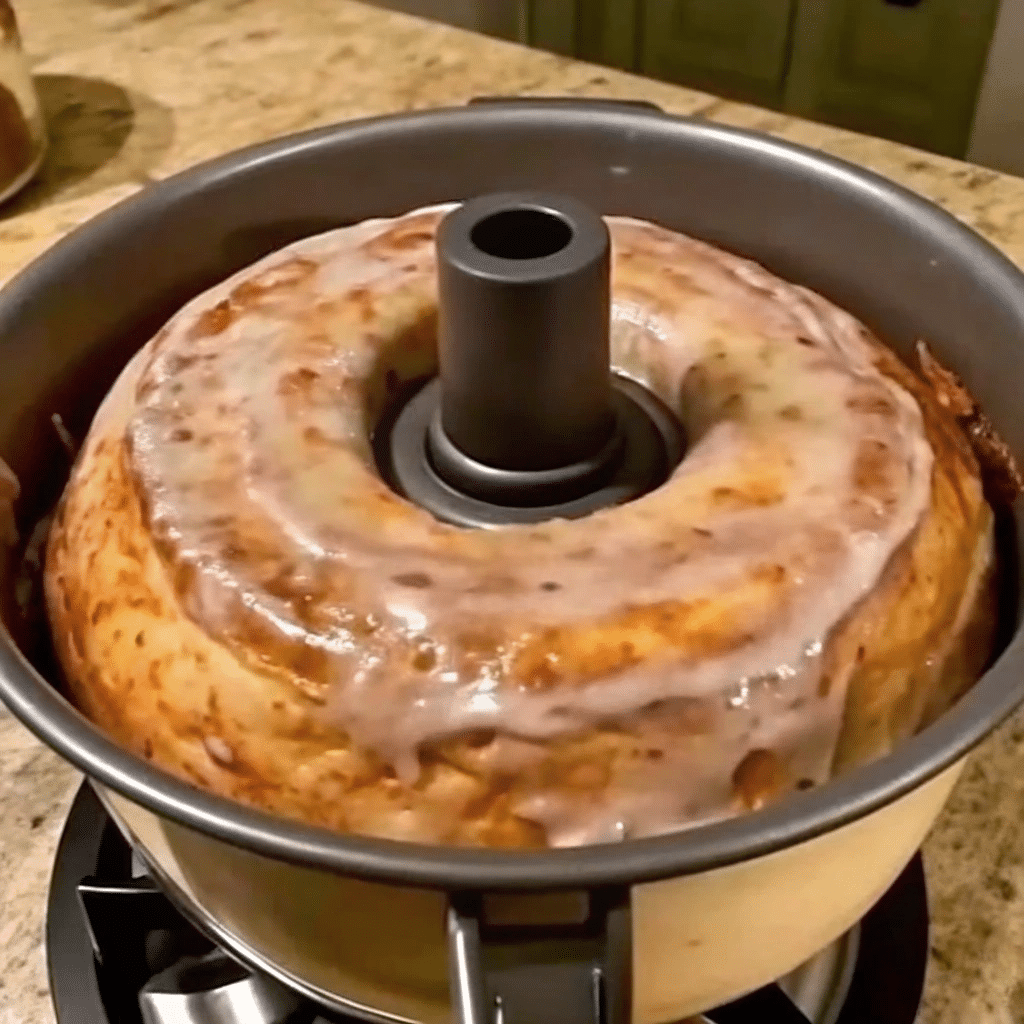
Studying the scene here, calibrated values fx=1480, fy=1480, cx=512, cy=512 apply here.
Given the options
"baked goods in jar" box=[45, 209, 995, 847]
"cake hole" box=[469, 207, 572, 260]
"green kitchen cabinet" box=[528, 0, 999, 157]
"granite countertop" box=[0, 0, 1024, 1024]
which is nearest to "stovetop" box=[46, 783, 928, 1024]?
"baked goods in jar" box=[45, 209, 995, 847]

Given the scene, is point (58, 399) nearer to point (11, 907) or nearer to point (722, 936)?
point (11, 907)

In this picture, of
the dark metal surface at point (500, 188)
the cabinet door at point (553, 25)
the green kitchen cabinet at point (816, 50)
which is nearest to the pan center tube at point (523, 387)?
the dark metal surface at point (500, 188)

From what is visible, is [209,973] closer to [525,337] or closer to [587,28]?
[525,337]

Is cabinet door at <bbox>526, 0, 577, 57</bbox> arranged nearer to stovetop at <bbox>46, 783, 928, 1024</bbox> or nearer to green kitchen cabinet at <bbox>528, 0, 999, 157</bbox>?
green kitchen cabinet at <bbox>528, 0, 999, 157</bbox>

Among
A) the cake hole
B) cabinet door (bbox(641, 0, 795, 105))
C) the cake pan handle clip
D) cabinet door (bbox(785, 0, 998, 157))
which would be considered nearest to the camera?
the cake pan handle clip

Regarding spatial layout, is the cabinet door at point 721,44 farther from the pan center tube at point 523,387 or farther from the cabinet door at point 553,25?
the pan center tube at point 523,387

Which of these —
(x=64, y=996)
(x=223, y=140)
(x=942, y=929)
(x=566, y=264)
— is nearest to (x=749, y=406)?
(x=566, y=264)
